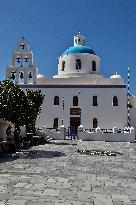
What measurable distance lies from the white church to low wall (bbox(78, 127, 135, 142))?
22.5 feet

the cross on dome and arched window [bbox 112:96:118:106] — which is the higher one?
the cross on dome

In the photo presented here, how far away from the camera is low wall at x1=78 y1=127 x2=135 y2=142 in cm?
2986

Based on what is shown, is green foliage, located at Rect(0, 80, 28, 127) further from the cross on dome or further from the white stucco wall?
the cross on dome

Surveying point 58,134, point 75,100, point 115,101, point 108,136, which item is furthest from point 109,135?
point 75,100

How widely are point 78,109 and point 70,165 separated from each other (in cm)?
2570

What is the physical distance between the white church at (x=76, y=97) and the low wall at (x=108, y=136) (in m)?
6.86

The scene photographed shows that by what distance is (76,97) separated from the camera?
3928 centimetres

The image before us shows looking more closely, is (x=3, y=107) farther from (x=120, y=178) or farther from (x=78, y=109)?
(x=78, y=109)

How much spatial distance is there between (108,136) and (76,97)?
1010cm

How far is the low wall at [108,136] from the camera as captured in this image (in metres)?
29.9

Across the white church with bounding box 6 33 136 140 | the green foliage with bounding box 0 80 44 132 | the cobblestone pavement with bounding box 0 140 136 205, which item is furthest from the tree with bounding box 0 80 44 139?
the white church with bounding box 6 33 136 140

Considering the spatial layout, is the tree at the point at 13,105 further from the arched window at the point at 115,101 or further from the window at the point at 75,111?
the arched window at the point at 115,101

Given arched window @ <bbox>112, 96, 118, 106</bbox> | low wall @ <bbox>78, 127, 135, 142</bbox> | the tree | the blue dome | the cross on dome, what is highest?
the cross on dome

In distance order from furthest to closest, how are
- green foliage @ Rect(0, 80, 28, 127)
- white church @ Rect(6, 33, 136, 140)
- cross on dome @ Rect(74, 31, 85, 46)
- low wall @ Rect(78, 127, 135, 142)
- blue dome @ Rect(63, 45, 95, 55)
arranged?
cross on dome @ Rect(74, 31, 85, 46)
blue dome @ Rect(63, 45, 95, 55)
white church @ Rect(6, 33, 136, 140)
low wall @ Rect(78, 127, 135, 142)
green foliage @ Rect(0, 80, 28, 127)
